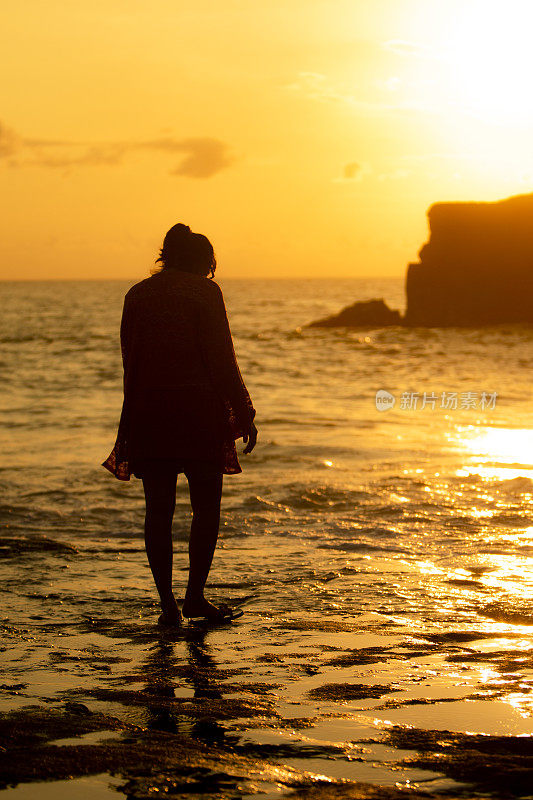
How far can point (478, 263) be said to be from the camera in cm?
7106

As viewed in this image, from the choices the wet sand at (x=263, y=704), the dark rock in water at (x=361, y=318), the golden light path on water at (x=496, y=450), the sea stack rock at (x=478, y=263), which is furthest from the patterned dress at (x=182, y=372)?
the sea stack rock at (x=478, y=263)

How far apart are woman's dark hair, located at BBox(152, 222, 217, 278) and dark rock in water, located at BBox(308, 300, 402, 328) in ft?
188

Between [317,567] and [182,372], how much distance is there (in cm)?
172

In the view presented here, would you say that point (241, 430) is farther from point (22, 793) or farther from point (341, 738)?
point (22, 793)

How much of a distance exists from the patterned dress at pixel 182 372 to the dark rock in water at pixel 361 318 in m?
57.4

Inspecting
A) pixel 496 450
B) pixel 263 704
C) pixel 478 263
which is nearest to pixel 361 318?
pixel 478 263

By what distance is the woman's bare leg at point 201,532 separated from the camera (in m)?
4.18

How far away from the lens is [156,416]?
13.5ft

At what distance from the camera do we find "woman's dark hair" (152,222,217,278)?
4.22 metres

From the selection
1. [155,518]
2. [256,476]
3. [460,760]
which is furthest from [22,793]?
[256,476]

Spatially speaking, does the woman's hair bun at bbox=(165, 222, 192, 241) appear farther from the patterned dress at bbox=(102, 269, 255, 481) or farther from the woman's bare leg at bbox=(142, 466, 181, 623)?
the woman's bare leg at bbox=(142, 466, 181, 623)

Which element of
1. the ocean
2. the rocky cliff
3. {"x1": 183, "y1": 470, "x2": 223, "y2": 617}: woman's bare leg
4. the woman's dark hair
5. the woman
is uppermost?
the rocky cliff

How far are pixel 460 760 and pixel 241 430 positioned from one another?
6.33ft

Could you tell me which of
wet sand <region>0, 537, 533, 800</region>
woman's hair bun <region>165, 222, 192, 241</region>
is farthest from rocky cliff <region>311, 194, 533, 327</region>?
wet sand <region>0, 537, 533, 800</region>
